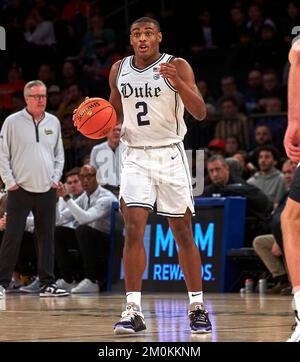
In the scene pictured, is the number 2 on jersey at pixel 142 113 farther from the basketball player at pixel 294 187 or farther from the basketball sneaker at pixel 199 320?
the basketball player at pixel 294 187

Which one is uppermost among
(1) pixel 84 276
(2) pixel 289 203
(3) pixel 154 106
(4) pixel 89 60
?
(4) pixel 89 60

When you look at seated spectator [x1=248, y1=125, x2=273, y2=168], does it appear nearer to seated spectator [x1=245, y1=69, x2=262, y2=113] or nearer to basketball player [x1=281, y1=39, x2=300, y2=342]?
seated spectator [x1=245, y1=69, x2=262, y2=113]

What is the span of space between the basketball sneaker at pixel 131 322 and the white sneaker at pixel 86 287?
5.88 metres

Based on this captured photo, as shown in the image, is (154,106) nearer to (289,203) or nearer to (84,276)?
(289,203)

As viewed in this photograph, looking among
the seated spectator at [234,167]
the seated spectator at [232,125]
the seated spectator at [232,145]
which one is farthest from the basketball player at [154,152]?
the seated spectator at [232,125]

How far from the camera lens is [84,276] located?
1316cm

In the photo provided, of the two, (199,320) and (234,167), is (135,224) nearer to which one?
(199,320)

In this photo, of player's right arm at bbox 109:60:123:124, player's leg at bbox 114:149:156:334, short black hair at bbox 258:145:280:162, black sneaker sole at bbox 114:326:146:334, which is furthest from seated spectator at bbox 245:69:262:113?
black sneaker sole at bbox 114:326:146:334

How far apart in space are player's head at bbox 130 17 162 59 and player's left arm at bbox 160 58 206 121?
0.21 meters

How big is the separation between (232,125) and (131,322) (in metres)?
8.83
